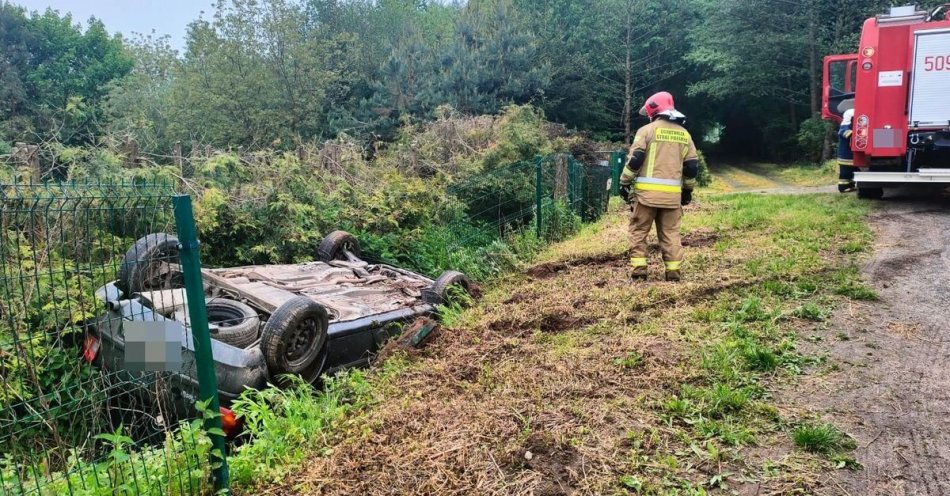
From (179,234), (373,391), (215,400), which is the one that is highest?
(179,234)

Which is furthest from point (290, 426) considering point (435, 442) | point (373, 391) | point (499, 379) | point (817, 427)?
point (817, 427)

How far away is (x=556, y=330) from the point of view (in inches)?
191

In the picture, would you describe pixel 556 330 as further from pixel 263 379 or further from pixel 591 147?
pixel 591 147

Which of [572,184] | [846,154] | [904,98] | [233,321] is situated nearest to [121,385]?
[233,321]

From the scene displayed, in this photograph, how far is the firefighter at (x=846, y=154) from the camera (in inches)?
410

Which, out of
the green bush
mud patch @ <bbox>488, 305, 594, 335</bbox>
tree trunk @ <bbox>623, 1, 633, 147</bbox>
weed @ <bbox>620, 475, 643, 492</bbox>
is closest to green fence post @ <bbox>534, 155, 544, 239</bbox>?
mud patch @ <bbox>488, 305, 594, 335</bbox>

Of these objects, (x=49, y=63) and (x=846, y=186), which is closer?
(x=846, y=186)

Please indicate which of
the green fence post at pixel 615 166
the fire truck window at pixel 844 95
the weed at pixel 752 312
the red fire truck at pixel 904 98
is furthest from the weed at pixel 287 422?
the green fence post at pixel 615 166

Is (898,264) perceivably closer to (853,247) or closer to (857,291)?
(853,247)

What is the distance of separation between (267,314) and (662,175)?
3864 mm

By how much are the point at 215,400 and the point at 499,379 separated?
1749 mm

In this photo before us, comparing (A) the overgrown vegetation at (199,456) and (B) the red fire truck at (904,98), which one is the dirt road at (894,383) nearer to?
(A) the overgrown vegetation at (199,456)

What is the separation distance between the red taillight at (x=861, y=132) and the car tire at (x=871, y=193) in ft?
3.69

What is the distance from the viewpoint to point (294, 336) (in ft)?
14.6
